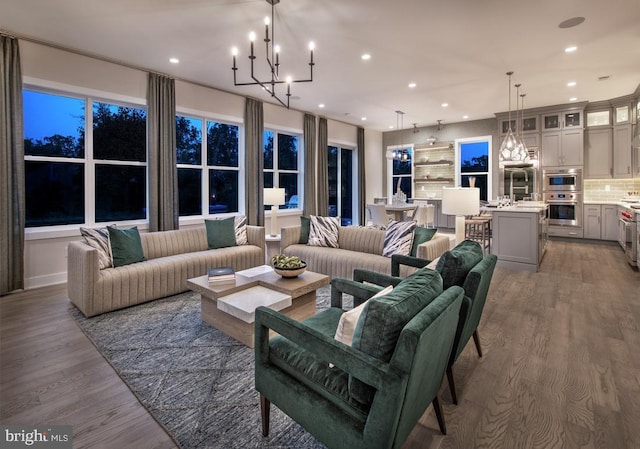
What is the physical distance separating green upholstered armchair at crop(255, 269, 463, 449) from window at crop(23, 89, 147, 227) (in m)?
4.67

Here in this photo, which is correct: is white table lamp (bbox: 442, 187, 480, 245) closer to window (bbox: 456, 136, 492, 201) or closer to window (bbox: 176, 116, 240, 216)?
window (bbox: 176, 116, 240, 216)

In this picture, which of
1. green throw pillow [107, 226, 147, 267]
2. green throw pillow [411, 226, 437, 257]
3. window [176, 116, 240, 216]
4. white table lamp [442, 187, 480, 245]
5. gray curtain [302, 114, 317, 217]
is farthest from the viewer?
gray curtain [302, 114, 317, 217]

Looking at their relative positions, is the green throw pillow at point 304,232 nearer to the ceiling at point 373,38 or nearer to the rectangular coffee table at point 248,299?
the rectangular coffee table at point 248,299

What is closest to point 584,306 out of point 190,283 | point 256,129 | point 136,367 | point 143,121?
point 190,283

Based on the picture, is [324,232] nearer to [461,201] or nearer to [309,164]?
[461,201]

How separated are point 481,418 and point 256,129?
622 cm

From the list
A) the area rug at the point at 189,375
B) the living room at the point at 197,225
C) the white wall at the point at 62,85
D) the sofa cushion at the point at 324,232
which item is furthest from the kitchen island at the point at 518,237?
the white wall at the point at 62,85

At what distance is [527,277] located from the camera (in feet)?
16.0

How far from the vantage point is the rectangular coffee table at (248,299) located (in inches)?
106

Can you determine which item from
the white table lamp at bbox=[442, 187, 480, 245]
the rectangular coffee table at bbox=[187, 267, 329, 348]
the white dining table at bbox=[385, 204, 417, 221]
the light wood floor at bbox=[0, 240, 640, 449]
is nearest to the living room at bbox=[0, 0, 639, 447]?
the light wood floor at bbox=[0, 240, 640, 449]

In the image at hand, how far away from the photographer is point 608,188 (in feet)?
25.6

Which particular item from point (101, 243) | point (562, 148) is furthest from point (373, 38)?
point (562, 148)

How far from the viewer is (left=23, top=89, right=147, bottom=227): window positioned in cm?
458

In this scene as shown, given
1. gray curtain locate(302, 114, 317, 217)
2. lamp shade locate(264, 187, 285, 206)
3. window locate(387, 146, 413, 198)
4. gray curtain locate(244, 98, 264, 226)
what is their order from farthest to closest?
window locate(387, 146, 413, 198) → gray curtain locate(302, 114, 317, 217) → gray curtain locate(244, 98, 264, 226) → lamp shade locate(264, 187, 285, 206)
